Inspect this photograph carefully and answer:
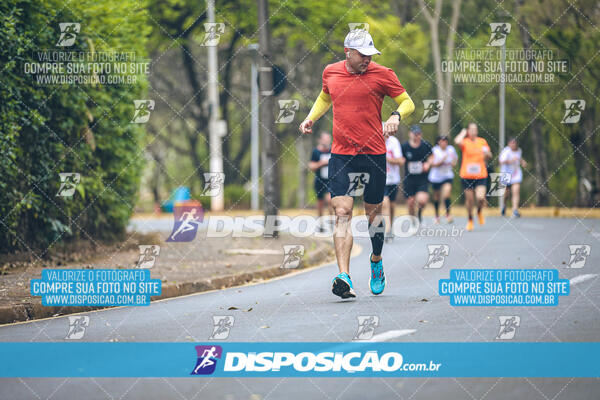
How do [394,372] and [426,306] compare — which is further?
[426,306]

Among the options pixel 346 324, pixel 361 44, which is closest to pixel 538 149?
pixel 361 44

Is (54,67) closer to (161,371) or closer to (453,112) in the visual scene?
(161,371)

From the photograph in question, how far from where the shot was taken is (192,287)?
9969mm

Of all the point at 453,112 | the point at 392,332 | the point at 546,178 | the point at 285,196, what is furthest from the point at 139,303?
the point at 285,196

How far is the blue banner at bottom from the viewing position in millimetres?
5523

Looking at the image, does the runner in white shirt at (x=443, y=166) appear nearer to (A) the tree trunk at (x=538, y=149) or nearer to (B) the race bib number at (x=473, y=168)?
(B) the race bib number at (x=473, y=168)

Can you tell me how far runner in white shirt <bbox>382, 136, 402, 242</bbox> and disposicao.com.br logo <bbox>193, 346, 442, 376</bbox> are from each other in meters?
8.15

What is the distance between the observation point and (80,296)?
8.62 meters

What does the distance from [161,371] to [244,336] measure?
44.6 inches

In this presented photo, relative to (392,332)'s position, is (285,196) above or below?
below

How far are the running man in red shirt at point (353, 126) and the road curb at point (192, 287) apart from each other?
7.30ft

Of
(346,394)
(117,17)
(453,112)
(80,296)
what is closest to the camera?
(346,394)

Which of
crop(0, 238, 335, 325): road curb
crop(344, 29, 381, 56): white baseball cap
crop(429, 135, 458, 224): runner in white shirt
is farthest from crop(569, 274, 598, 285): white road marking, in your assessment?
crop(429, 135, 458, 224): runner in white shirt

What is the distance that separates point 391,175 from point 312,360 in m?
9.56
